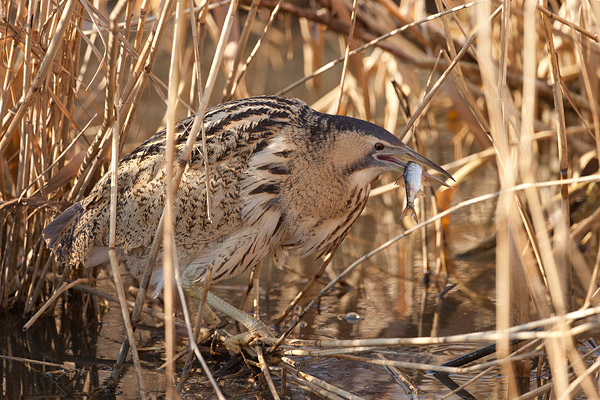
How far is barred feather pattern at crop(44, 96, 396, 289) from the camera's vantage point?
249 cm

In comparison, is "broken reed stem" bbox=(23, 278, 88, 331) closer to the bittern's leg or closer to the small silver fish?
the bittern's leg

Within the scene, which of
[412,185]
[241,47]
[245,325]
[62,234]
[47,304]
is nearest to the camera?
[412,185]

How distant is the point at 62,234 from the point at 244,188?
0.67 meters

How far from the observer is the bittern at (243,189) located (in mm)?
2480

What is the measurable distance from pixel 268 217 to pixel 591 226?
1463 mm

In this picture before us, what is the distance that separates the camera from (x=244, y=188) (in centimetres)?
248

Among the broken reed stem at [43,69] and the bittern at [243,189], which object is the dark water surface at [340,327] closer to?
the bittern at [243,189]

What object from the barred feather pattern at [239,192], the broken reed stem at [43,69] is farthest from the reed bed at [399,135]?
the barred feather pattern at [239,192]

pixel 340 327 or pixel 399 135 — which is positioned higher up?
pixel 399 135

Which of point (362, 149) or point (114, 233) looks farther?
point (362, 149)

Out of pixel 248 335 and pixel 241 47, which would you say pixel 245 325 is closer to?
pixel 248 335

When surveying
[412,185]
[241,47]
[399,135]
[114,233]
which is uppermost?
[241,47]

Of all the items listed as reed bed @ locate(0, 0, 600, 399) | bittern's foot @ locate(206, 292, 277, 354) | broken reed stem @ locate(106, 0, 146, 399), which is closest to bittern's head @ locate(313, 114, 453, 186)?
reed bed @ locate(0, 0, 600, 399)

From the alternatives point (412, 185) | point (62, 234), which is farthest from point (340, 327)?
point (62, 234)
